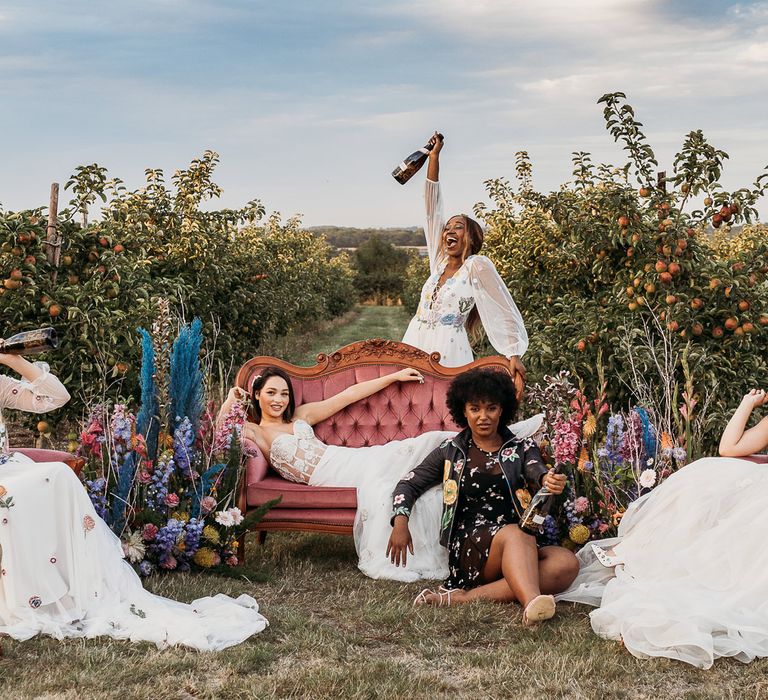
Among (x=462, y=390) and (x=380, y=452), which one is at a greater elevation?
(x=462, y=390)

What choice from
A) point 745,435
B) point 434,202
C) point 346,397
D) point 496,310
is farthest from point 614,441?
point 434,202

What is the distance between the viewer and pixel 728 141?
7.26 meters

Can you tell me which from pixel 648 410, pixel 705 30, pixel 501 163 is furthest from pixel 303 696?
pixel 501 163

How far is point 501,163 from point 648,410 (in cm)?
626

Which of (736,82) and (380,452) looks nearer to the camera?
(380,452)

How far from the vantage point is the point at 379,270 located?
51750 mm

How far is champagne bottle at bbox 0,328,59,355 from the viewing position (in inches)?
168

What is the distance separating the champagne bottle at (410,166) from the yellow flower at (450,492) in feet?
7.34

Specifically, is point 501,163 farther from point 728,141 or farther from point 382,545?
point 382,545

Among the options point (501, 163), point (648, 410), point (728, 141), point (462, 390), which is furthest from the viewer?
point (501, 163)

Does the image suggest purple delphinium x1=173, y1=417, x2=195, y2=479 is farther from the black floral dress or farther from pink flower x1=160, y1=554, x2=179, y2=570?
the black floral dress

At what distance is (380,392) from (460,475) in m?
1.40

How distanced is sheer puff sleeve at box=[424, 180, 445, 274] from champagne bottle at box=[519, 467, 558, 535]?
7.75 ft

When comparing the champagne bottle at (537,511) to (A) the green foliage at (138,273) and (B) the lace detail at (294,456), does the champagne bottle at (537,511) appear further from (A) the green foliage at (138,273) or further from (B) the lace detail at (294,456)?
(A) the green foliage at (138,273)
